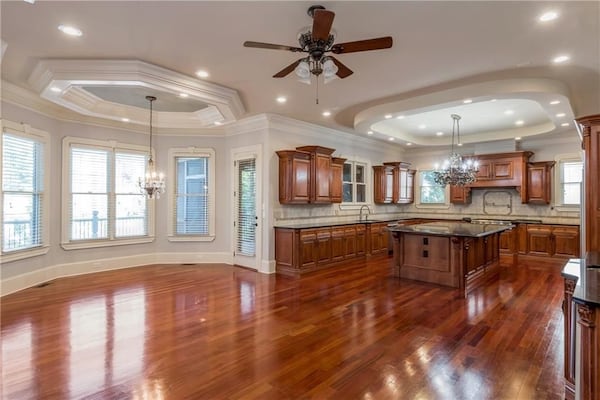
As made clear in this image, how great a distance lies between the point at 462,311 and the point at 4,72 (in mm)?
6465

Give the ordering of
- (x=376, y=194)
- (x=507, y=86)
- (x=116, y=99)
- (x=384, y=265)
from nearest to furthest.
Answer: (x=507, y=86)
(x=116, y=99)
(x=384, y=265)
(x=376, y=194)

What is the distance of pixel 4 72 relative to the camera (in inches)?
164

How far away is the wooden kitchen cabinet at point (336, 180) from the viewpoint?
7.24 m

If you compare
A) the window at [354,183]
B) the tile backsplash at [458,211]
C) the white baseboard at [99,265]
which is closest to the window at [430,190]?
the tile backsplash at [458,211]

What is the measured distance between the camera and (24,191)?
5.05 metres

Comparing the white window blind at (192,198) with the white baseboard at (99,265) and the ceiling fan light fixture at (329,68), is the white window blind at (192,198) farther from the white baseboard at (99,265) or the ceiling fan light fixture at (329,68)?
the ceiling fan light fixture at (329,68)

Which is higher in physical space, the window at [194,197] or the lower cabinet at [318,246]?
the window at [194,197]

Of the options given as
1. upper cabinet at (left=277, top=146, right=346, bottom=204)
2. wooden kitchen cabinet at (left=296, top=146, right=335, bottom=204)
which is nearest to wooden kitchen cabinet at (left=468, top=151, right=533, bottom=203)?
upper cabinet at (left=277, top=146, right=346, bottom=204)

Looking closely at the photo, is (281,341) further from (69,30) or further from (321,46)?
(69,30)

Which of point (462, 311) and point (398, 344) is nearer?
point (398, 344)

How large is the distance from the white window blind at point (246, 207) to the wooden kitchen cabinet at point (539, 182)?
6.59 metres

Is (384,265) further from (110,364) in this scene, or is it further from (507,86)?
(110,364)

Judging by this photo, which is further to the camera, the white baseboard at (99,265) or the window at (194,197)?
the window at (194,197)

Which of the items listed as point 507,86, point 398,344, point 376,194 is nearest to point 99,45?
point 398,344
